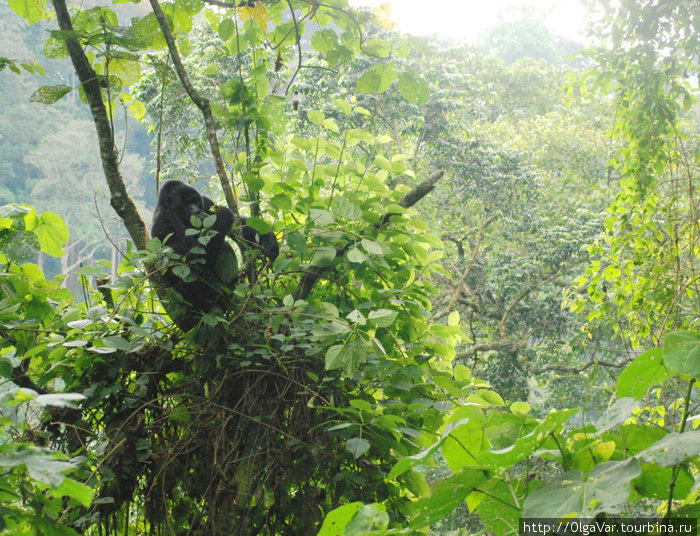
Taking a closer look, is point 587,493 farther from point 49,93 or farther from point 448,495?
point 49,93

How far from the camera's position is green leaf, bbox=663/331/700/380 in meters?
0.40

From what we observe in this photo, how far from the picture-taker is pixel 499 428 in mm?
514

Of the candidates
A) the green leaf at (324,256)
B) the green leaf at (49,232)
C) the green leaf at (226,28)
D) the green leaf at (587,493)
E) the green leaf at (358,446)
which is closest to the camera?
the green leaf at (587,493)

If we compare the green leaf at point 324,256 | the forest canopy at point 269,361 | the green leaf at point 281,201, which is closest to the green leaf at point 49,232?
the forest canopy at point 269,361

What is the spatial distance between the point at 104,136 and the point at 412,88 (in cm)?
75

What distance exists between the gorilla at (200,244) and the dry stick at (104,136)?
104mm

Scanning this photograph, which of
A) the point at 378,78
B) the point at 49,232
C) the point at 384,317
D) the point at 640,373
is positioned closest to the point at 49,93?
the point at 49,232

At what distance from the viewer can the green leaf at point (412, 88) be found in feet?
4.45

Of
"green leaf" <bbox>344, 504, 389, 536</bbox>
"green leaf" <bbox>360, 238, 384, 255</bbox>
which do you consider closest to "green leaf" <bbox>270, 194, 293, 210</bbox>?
"green leaf" <bbox>360, 238, 384, 255</bbox>

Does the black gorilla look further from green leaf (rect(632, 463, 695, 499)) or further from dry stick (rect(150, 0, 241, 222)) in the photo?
green leaf (rect(632, 463, 695, 499))

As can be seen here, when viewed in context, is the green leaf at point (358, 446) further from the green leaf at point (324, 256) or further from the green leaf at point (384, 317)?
the green leaf at point (324, 256)

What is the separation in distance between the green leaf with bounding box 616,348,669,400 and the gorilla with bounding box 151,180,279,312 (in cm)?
86

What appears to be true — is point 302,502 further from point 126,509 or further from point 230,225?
point 230,225

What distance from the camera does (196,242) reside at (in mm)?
1414
